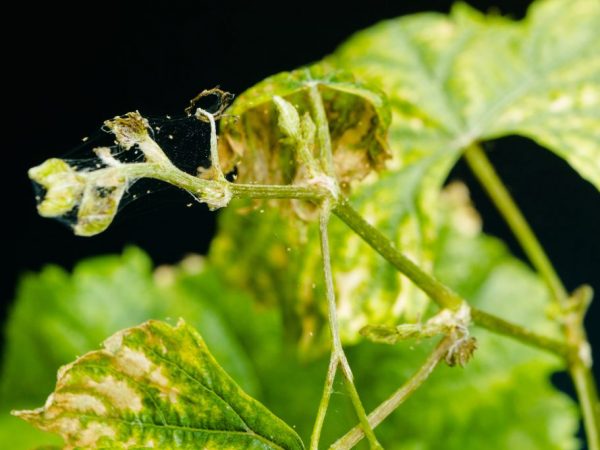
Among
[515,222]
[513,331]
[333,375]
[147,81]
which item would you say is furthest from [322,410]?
[147,81]

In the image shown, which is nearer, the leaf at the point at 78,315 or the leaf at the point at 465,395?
the leaf at the point at 465,395

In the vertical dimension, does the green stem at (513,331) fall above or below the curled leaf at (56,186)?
below

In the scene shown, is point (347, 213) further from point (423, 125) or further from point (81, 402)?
point (423, 125)

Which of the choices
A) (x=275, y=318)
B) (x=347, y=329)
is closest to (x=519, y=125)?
(x=347, y=329)

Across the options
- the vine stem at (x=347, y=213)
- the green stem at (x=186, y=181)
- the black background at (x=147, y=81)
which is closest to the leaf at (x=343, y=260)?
the vine stem at (x=347, y=213)

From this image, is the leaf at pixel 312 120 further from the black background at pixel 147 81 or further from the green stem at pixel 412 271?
the black background at pixel 147 81
